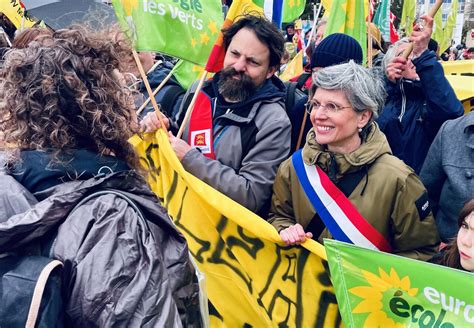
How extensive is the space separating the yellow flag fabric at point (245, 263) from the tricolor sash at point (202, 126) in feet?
0.68

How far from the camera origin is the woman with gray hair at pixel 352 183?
7.38ft

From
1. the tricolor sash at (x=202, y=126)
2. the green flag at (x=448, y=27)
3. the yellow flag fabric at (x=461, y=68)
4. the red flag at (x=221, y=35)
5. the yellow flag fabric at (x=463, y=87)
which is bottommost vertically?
the yellow flag fabric at (x=461, y=68)

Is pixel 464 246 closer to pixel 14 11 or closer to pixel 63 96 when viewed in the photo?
pixel 63 96

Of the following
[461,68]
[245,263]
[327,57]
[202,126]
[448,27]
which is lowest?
[461,68]

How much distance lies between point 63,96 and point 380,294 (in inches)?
45.3

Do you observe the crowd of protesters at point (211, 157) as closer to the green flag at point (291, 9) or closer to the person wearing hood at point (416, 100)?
the person wearing hood at point (416, 100)

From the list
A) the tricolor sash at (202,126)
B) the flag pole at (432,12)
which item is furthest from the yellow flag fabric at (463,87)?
the tricolor sash at (202,126)

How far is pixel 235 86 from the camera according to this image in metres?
2.90

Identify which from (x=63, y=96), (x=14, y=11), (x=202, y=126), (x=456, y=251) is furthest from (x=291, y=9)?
(x=63, y=96)

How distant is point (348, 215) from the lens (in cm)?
229

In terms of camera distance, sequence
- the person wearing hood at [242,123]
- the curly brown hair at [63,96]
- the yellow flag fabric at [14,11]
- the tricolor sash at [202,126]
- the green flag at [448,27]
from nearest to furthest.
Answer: the curly brown hair at [63,96] < the person wearing hood at [242,123] < the tricolor sash at [202,126] < the yellow flag fabric at [14,11] < the green flag at [448,27]

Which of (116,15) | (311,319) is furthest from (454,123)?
(116,15)

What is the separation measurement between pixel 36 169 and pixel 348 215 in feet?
4.36

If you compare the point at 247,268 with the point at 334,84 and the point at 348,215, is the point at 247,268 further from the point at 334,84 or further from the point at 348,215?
the point at 334,84
